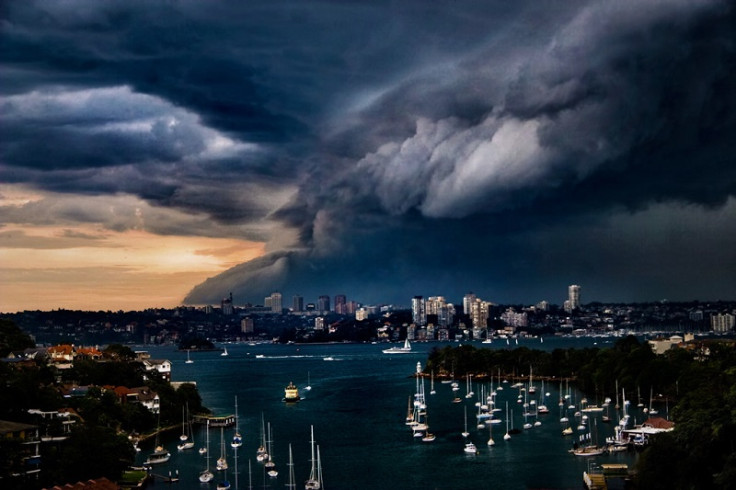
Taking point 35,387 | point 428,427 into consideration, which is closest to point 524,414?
point 428,427

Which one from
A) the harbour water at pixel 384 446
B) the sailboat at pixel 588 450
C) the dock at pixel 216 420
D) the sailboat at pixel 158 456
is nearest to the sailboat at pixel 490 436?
the harbour water at pixel 384 446

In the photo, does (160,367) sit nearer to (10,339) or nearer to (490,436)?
(10,339)

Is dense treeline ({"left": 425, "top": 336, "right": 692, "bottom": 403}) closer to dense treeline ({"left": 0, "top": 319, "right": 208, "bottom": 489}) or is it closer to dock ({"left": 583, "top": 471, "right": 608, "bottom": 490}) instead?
dock ({"left": 583, "top": 471, "right": 608, "bottom": 490})

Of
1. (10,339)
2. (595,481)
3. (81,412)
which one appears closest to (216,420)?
(81,412)

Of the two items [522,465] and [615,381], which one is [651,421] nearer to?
[522,465]

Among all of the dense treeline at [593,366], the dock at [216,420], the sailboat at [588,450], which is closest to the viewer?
the sailboat at [588,450]

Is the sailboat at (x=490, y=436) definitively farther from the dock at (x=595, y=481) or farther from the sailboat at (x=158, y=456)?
the sailboat at (x=158, y=456)
